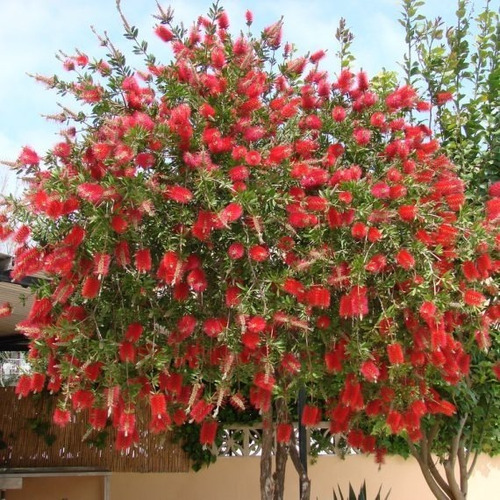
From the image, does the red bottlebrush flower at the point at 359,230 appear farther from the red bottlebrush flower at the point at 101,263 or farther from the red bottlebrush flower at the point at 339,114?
the red bottlebrush flower at the point at 101,263

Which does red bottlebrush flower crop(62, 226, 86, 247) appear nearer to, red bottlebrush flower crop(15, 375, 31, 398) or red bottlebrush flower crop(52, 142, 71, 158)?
red bottlebrush flower crop(52, 142, 71, 158)

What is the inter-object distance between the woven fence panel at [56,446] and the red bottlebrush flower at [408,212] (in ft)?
15.9

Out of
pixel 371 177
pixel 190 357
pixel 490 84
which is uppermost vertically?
pixel 490 84

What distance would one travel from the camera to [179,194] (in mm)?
3398

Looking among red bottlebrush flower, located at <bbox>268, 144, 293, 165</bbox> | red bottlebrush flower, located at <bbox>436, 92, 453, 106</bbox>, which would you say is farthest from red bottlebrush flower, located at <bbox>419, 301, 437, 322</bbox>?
red bottlebrush flower, located at <bbox>436, 92, 453, 106</bbox>

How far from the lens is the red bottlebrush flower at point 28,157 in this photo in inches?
144

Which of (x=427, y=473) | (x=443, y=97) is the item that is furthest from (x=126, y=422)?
(x=427, y=473)

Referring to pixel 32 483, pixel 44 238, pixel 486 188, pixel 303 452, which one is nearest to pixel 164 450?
pixel 32 483

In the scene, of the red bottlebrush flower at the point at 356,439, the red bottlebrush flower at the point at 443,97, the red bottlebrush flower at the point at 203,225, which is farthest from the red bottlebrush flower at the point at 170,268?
the red bottlebrush flower at the point at 443,97

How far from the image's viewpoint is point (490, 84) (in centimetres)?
584

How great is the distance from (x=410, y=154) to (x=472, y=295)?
92cm

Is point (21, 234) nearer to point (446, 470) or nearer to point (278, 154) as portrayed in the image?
point (278, 154)

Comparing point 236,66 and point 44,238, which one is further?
point 236,66

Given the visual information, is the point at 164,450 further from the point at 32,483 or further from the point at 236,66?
the point at 236,66
